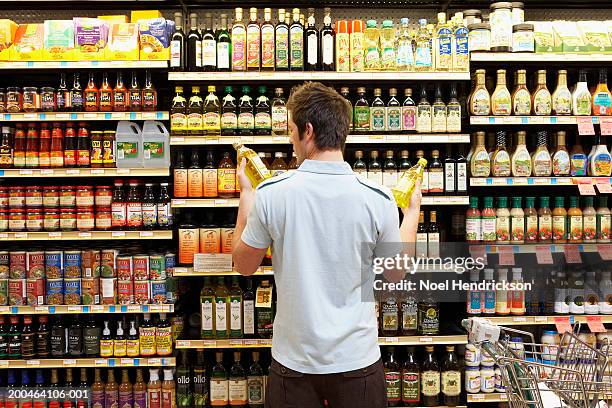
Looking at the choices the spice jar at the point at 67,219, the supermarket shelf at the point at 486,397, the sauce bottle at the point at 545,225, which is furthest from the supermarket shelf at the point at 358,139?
the supermarket shelf at the point at 486,397

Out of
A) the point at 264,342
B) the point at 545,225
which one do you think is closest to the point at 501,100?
the point at 545,225

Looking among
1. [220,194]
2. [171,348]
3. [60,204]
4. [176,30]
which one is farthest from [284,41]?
[171,348]

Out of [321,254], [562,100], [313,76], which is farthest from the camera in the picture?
[562,100]

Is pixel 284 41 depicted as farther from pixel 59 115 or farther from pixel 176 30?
pixel 59 115

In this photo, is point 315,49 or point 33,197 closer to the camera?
point 315,49

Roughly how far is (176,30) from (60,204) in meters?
1.24

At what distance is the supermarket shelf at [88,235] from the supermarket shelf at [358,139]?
1.78 feet

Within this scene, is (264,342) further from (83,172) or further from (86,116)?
(86,116)

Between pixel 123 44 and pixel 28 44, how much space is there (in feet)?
1.83

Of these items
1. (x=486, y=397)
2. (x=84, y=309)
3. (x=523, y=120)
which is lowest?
(x=486, y=397)

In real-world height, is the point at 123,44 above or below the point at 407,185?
above

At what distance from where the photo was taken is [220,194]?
3.71m

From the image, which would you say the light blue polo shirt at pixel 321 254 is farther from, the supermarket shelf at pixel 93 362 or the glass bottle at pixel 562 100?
the glass bottle at pixel 562 100

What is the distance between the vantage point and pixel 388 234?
6.63ft
